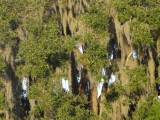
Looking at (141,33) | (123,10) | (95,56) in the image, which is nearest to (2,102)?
(95,56)

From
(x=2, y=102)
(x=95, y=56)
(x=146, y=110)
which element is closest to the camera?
(x=95, y=56)

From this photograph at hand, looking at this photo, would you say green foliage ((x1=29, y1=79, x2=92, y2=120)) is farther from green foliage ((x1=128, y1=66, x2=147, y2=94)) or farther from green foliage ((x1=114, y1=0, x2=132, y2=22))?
green foliage ((x1=114, y1=0, x2=132, y2=22))

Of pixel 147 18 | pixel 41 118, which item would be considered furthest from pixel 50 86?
pixel 147 18

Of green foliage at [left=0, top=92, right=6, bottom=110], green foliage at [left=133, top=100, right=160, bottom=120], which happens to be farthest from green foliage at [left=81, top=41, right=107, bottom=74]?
green foliage at [left=0, top=92, right=6, bottom=110]

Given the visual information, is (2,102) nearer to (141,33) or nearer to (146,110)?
(146,110)

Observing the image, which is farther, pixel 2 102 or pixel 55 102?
pixel 2 102

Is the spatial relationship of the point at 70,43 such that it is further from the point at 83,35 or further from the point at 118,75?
the point at 118,75

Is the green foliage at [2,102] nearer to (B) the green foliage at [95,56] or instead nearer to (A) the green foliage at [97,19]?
(B) the green foliage at [95,56]

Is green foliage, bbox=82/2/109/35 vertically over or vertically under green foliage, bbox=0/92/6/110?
over
